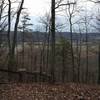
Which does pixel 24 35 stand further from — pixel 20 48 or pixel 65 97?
pixel 65 97

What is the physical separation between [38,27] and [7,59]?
16310 mm

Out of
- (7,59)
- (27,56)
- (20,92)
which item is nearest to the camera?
(20,92)

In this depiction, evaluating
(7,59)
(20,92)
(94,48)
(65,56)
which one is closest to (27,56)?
(65,56)

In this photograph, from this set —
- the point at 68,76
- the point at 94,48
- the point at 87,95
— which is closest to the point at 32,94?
the point at 87,95

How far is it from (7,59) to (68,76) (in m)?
10.6

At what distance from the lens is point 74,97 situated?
9.34m

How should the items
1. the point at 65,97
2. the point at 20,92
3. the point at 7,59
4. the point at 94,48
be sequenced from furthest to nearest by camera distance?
1. the point at 94,48
2. the point at 7,59
3. the point at 20,92
4. the point at 65,97

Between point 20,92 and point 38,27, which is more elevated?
point 38,27

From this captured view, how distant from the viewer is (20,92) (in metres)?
10.1

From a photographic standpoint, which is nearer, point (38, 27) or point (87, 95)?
point (87, 95)

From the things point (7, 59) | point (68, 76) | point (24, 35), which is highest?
point (24, 35)

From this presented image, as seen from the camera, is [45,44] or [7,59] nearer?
[7,59]

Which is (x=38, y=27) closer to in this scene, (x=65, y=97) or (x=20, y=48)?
(x=20, y=48)

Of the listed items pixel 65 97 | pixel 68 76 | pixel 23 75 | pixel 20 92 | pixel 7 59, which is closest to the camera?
pixel 65 97
